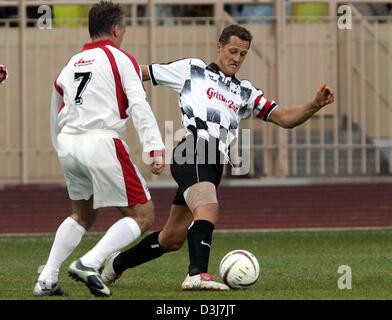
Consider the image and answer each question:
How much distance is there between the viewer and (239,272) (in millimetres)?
10516

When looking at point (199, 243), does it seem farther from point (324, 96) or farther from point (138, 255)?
point (324, 96)

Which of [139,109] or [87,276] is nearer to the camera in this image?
[87,276]

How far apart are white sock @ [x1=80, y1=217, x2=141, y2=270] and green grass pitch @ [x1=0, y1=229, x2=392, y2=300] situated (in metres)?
0.35

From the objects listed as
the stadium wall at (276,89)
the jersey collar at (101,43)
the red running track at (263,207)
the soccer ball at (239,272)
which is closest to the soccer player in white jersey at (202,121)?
the soccer ball at (239,272)

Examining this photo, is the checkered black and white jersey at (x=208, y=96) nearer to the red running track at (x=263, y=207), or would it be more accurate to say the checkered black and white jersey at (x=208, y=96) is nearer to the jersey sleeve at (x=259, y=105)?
the jersey sleeve at (x=259, y=105)

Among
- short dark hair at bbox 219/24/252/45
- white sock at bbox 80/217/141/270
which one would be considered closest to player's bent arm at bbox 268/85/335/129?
short dark hair at bbox 219/24/252/45

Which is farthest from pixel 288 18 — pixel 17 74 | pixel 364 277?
pixel 364 277

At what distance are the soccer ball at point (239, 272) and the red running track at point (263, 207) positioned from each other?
8.20 meters

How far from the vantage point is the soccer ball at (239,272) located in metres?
10.5

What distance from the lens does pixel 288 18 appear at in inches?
784

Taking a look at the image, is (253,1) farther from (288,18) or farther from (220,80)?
(220,80)

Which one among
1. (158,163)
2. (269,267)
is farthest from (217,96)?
(269,267)

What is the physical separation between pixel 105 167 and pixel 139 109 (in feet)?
1.54
